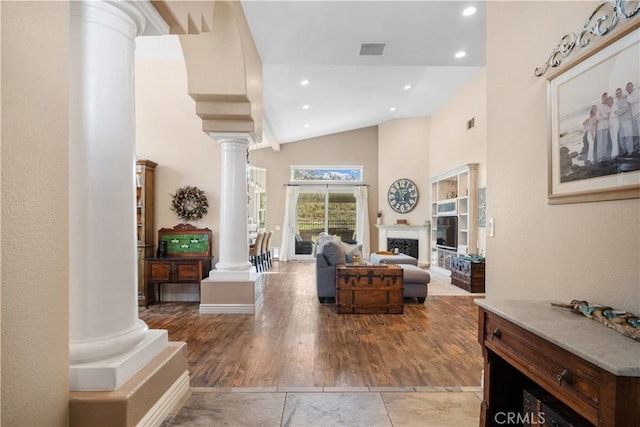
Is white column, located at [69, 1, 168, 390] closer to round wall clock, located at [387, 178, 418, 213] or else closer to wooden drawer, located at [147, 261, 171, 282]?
wooden drawer, located at [147, 261, 171, 282]

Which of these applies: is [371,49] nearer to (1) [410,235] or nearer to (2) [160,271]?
(2) [160,271]

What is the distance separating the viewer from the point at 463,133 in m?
7.60

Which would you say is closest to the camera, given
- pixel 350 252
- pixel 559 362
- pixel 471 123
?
pixel 559 362

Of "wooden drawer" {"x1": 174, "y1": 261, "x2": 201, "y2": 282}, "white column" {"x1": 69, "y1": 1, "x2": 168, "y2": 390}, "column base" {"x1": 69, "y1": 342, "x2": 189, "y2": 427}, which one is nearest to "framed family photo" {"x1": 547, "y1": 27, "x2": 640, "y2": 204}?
"white column" {"x1": 69, "y1": 1, "x2": 168, "y2": 390}

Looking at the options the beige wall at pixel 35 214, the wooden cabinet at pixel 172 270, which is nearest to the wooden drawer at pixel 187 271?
the wooden cabinet at pixel 172 270

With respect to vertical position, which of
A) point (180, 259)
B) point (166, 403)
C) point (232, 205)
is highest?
point (232, 205)

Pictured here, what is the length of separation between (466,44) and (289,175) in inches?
289

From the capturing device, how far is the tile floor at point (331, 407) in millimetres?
2125

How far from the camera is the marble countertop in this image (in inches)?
39.8

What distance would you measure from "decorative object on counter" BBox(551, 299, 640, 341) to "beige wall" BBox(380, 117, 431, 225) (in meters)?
8.41

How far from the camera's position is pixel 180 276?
508cm

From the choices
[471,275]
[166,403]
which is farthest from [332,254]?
[166,403]

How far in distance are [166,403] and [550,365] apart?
6.63 feet

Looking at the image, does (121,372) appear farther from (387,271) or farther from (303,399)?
(387,271)
